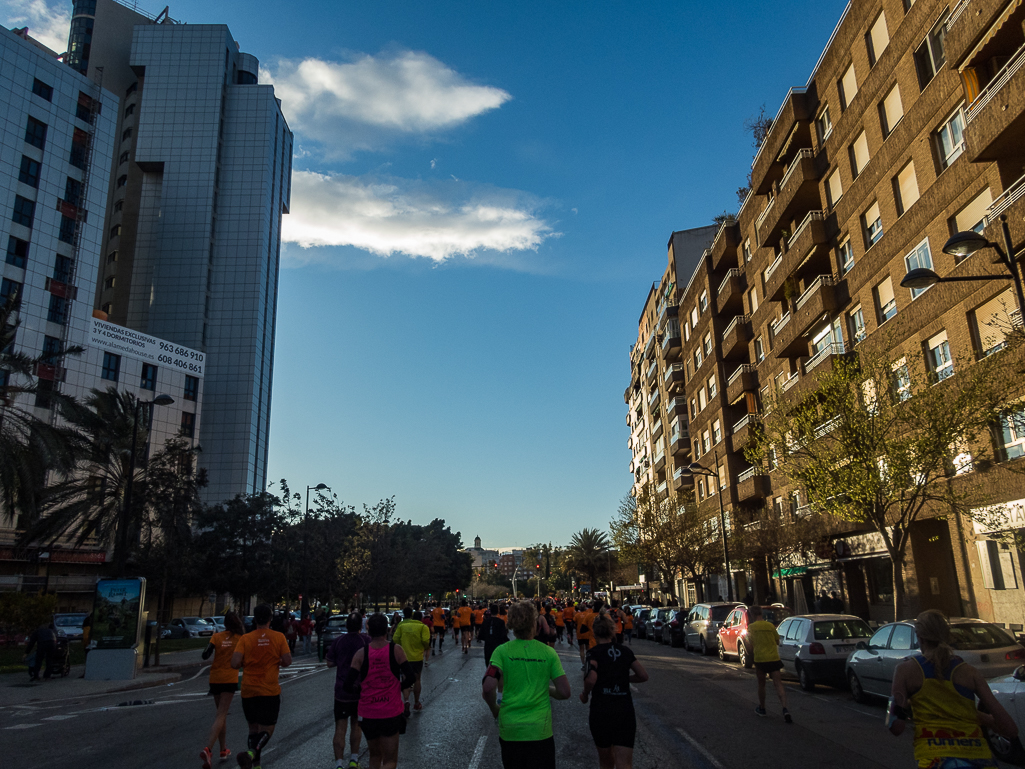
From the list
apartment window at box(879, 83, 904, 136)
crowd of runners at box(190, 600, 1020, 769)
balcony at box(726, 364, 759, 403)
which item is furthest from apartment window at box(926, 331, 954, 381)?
balcony at box(726, 364, 759, 403)

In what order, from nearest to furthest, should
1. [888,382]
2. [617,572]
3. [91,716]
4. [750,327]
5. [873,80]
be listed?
[91,716], [888,382], [873,80], [750,327], [617,572]

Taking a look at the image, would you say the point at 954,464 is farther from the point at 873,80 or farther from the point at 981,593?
the point at 873,80

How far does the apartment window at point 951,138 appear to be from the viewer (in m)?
20.0

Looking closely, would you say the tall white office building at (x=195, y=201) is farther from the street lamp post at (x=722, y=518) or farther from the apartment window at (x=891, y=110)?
the apartment window at (x=891, y=110)

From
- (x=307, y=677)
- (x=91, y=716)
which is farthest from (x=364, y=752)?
(x=307, y=677)

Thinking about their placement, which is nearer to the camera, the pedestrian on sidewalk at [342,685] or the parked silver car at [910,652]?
the pedestrian on sidewalk at [342,685]

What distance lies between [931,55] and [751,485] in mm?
21817

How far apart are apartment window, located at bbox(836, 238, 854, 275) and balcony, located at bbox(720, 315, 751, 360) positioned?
11.3m

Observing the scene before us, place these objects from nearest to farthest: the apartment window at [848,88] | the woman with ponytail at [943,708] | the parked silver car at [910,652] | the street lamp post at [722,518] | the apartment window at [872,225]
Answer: the woman with ponytail at [943,708] < the parked silver car at [910,652] < the apartment window at [872,225] < the apartment window at [848,88] < the street lamp post at [722,518]

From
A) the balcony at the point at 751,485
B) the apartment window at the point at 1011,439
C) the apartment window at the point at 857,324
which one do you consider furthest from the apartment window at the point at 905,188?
the balcony at the point at 751,485

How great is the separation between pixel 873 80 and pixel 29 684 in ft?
99.8

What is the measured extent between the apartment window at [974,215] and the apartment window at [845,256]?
21.3 feet

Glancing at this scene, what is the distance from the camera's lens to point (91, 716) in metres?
13.2

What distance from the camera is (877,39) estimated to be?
2458 centimetres
